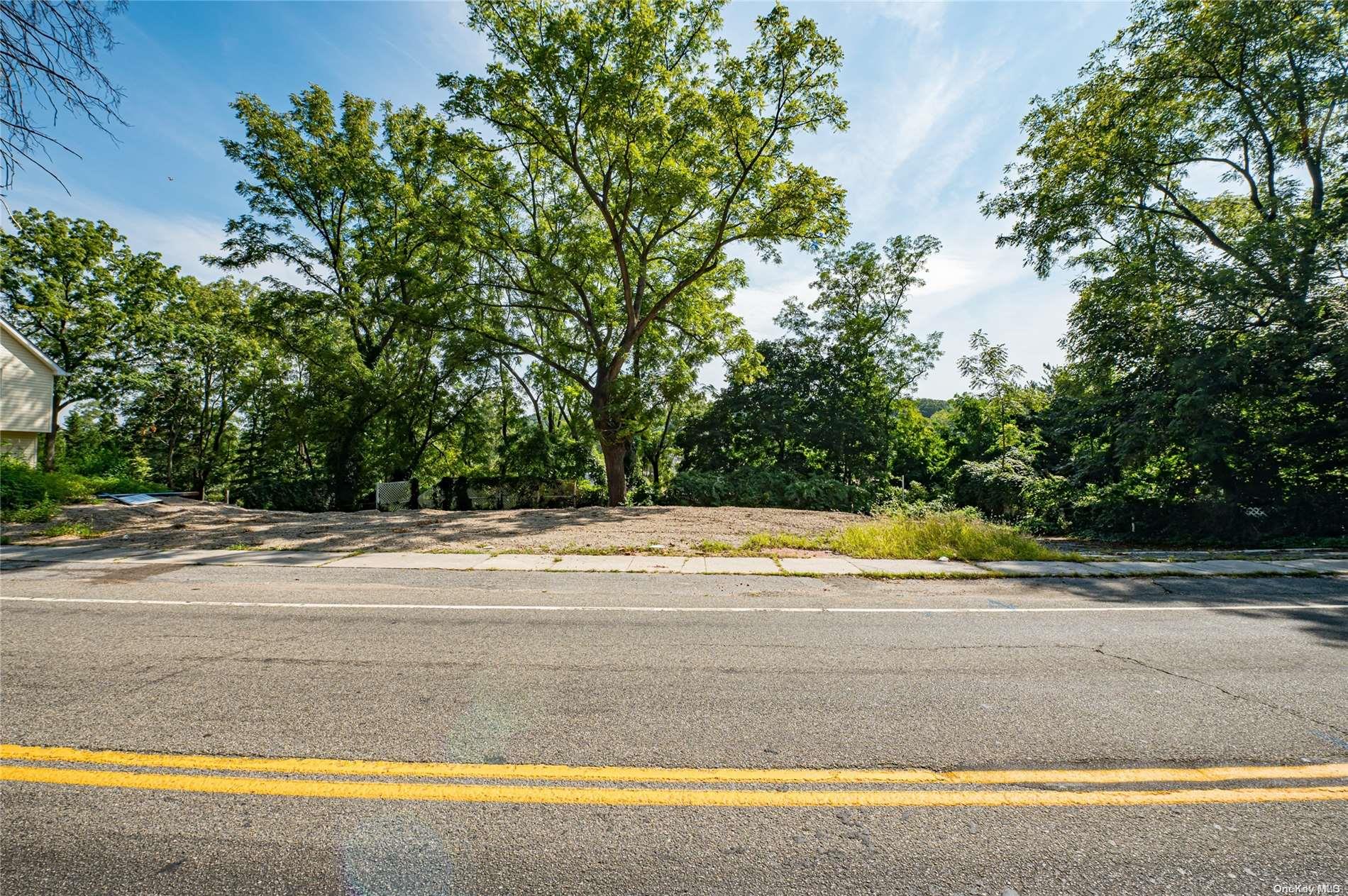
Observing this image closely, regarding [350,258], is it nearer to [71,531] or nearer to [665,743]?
[71,531]

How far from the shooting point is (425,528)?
43.3 feet

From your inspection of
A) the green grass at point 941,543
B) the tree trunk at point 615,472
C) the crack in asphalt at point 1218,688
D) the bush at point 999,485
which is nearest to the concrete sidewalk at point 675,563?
→ the green grass at point 941,543

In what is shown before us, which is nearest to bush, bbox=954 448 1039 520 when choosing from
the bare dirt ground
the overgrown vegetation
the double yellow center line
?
the overgrown vegetation

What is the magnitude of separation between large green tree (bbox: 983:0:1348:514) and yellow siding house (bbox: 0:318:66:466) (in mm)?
37090

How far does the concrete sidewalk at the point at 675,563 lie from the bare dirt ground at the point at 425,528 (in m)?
0.69

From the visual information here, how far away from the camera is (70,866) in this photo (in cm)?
220

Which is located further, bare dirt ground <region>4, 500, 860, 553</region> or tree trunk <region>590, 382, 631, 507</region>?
tree trunk <region>590, 382, 631, 507</region>

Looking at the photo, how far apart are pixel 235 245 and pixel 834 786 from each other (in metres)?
28.7

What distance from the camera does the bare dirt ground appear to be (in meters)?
10.8

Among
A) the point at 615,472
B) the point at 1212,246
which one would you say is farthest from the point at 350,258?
the point at 1212,246

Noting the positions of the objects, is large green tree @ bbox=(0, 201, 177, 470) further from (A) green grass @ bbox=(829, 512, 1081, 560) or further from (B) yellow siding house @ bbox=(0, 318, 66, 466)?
(A) green grass @ bbox=(829, 512, 1081, 560)

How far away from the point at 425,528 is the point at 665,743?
38.1 feet

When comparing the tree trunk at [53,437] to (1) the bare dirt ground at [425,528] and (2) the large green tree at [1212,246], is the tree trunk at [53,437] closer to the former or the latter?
(1) the bare dirt ground at [425,528]

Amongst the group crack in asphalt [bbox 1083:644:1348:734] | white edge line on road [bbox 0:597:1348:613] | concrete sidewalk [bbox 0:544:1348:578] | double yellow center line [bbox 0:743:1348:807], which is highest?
concrete sidewalk [bbox 0:544:1348:578]
